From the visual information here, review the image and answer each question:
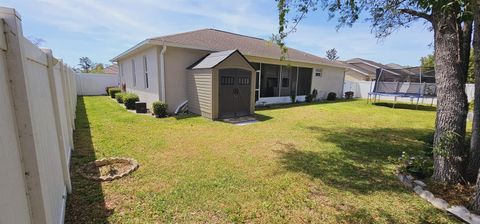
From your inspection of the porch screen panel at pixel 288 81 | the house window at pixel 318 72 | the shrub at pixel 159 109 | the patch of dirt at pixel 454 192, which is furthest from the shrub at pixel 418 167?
the house window at pixel 318 72

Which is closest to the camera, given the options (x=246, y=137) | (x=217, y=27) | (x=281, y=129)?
(x=246, y=137)

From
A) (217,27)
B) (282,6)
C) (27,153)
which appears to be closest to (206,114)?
(282,6)

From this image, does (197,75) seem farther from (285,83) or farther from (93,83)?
(93,83)

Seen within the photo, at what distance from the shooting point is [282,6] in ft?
15.2

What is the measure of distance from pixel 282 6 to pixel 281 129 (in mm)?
4093

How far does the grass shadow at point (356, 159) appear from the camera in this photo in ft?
12.7

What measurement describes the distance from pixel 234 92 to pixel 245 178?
19.0ft

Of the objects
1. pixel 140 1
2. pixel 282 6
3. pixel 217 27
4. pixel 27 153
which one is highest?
pixel 217 27

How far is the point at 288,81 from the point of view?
1513cm

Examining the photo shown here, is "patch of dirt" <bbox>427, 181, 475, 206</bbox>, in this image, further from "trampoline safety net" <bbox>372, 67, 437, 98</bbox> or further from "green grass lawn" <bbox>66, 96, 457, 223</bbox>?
"trampoline safety net" <bbox>372, 67, 437, 98</bbox>

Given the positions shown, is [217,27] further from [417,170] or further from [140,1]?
[417,170]

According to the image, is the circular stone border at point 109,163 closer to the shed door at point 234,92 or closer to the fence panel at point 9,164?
the fence panel at point 9,164

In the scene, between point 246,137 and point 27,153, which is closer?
point 27,153

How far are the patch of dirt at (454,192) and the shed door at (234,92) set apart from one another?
669 centimetres
